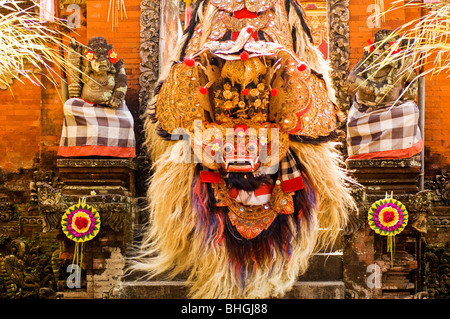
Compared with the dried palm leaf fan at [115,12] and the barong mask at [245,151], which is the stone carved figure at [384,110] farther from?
the dried palm leaf fan at [115,12]

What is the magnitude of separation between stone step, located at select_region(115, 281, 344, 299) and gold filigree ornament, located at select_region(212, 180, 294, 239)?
823mm

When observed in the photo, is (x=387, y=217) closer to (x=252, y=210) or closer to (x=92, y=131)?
(x=252, y=210)

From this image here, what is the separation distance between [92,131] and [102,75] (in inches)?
17.8

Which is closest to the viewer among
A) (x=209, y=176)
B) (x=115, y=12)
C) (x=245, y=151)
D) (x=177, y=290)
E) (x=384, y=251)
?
(x=245, y=151)

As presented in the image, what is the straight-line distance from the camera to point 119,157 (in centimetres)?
488

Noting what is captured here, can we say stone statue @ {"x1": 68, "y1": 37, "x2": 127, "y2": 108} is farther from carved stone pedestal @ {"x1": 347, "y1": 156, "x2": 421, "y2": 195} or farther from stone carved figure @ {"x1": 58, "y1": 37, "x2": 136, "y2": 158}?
carved stone pedestal @ {"x1": 347, "y1": 156, "x2": 421, "y2": 195}

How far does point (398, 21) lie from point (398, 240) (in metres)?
1.97

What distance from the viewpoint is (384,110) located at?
4.62 meters

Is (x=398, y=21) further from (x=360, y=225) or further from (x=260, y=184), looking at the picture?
(x=260, y=184)

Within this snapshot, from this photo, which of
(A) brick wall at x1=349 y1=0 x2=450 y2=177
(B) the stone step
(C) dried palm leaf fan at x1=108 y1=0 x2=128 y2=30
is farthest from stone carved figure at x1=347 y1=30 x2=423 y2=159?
(C) dried palm leaf fan at x1=108 y1=0 x2=128 y2=30

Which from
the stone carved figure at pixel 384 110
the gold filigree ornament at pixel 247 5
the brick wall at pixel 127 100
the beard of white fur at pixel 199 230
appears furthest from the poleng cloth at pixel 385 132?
the gold filigree ornament at pixel 247 5

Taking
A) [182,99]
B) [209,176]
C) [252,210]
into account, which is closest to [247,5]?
[182,99]

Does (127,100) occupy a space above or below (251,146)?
above

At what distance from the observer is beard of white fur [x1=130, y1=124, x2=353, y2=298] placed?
10.6 ft
